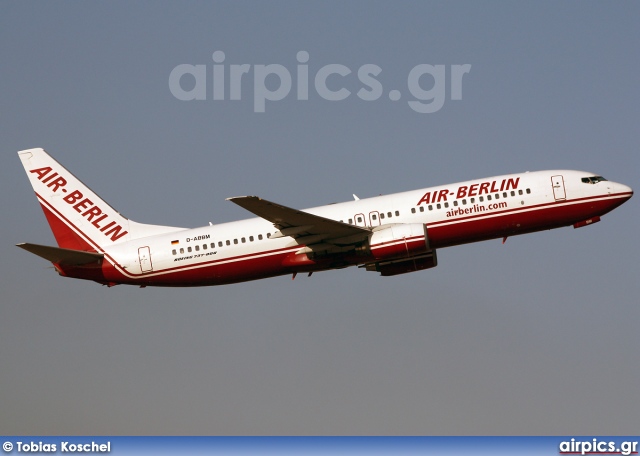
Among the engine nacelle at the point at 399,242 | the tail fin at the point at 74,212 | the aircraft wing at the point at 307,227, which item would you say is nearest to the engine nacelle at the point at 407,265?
the engine nacelle at the point at 399,242

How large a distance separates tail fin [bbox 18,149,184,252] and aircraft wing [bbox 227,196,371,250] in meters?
8.28

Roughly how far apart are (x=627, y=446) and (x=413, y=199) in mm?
19331

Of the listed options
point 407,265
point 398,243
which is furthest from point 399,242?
point 407,265

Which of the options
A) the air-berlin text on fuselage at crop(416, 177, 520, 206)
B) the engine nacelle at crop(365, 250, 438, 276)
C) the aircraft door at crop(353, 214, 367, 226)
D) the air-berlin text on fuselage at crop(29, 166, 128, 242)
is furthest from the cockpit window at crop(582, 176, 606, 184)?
the air-berlin text on fuselage at crop(29, 166, 128, 242)

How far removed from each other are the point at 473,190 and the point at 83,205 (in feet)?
80.0

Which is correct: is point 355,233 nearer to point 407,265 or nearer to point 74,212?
point 407,265

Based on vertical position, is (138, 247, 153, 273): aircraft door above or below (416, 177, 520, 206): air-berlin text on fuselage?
below

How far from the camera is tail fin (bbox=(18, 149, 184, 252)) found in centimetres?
7375

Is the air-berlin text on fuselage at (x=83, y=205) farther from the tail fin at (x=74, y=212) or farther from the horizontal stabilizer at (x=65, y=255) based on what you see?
the horizontal stabilizer at (x=65, y=255)

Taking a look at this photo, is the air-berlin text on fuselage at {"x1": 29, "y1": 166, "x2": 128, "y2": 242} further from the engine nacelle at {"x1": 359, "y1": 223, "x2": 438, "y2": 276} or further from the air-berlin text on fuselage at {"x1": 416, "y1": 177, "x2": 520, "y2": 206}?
the air-berlin text on fuselage at {"x1": 416, "y1": 177, "x2": 520, "y2": 206}

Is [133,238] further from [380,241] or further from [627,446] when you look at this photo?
[627,446]

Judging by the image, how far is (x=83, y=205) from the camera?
75.2 m

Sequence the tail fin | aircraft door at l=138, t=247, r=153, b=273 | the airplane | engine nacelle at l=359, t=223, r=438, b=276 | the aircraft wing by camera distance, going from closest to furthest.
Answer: the aircraft wing
engine nacelle at l=359, t=223, r=438, b=276
the airplane
aircraft door at l=138, t=247, r=153, b=273
the tail fin

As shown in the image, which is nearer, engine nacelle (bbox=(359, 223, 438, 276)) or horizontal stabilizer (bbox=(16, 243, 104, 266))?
engine nacelle (bbox=(359, 223, 438, 276))
